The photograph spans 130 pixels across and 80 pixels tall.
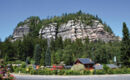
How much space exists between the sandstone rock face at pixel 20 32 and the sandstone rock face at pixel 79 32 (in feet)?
86.8

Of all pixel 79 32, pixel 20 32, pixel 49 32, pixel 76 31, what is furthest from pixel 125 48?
pixel 20 32

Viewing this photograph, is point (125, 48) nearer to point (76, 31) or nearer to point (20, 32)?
point (76, 31)

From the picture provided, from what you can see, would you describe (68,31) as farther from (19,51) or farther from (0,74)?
(0,74)

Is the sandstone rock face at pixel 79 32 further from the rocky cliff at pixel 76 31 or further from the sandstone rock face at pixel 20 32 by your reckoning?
the sandstone rock face at pixel 20 32

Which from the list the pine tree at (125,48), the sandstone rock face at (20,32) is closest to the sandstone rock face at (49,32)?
the sandstone rock face at (20,32)

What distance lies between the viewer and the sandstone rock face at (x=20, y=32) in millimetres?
144775

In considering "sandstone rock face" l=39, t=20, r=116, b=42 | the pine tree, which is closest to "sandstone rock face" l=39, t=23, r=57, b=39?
"sandstone rock face" l=39, t=20, r=116, b=42

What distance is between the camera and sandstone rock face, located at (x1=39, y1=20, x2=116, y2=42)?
122 metres

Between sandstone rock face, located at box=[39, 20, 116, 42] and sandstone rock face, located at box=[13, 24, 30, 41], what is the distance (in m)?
26.5

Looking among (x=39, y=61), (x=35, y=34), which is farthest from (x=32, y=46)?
(x=35, y=34)

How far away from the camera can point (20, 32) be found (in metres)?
148

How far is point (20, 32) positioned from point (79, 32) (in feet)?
215

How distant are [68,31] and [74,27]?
6542mm

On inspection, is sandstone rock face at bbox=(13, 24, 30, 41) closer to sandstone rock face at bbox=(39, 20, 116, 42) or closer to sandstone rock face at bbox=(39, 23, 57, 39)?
sandstone rock face at bbox=(39, 23, 57, 39)
